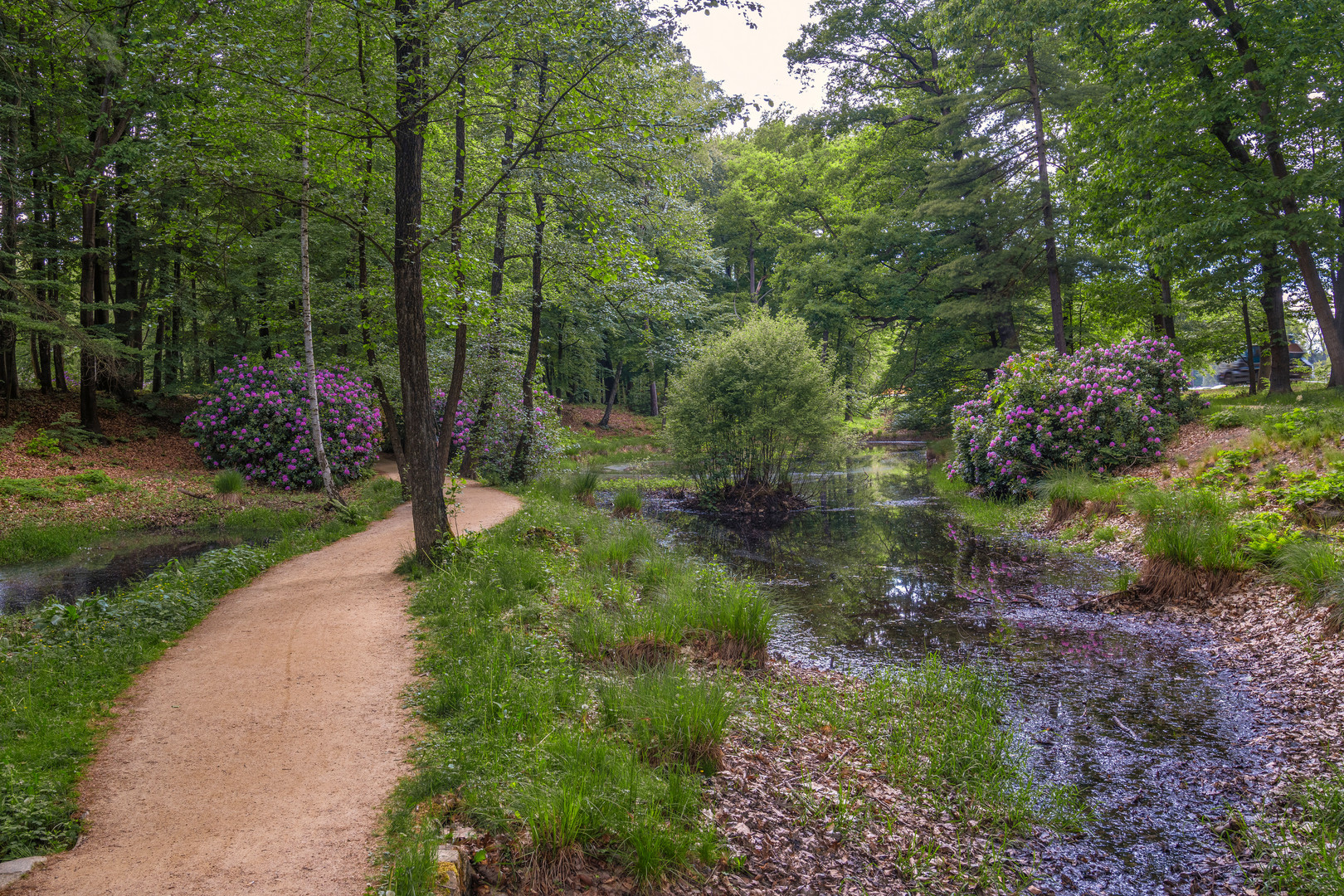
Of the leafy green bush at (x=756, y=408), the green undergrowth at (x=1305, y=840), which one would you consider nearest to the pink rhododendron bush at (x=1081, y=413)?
the leafy green bush at (x=756, y=408)

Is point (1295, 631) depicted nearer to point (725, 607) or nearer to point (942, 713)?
point (942, 713)

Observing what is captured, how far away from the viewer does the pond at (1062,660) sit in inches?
151

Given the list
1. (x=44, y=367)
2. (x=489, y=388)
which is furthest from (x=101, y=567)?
(x=44, y=367)

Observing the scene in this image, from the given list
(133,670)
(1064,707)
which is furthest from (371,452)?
(1064,707)

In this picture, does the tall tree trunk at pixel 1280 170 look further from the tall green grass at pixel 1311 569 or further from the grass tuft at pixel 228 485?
the grass tuft at pixel 228 485

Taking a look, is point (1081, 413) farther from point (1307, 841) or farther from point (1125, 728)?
point (1307, 841)

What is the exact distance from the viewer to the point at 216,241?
16.4 m

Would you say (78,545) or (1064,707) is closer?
(1064,707)

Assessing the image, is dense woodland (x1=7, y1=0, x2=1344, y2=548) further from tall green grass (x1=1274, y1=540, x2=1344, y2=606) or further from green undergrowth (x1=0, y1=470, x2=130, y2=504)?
tall green grass (x1=1274, y1=540, x2=1344, y2=606)

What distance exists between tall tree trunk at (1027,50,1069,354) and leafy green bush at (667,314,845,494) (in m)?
6.14

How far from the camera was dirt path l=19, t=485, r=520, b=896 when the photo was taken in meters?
2.96

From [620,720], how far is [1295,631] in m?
6.01

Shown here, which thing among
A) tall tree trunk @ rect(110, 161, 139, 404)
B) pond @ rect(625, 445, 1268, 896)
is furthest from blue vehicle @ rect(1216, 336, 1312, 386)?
tall tree trunk @ rect(110, 161, 139, 404)

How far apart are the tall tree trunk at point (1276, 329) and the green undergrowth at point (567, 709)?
49.1 feet
